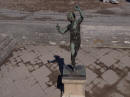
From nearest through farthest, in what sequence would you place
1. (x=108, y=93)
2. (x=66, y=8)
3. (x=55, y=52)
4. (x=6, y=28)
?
(x=108, y=93)
(x=55, y=52)
(x=6, y=28)
(x=66, y=8)

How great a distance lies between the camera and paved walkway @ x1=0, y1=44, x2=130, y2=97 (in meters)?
4.97

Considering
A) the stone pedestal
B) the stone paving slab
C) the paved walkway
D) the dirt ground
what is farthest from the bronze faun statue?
the dirt ground

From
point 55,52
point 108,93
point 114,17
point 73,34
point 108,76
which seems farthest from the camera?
point 114,17

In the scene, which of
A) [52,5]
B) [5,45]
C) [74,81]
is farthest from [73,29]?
[52,5]

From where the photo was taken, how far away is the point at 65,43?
7.60 meters

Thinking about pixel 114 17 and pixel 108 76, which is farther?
pixel 114 17

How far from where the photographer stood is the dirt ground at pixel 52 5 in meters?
10.9

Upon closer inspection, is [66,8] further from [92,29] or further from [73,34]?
[73,34]

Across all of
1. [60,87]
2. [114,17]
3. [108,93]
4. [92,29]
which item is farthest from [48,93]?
[114,17]

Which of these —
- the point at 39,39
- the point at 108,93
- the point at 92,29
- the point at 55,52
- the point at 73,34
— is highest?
the point at 73,34

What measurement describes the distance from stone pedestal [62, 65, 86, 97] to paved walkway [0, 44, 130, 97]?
2.27 ft

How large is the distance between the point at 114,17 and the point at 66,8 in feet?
12.6

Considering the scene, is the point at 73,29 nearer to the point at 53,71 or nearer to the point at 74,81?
the point at 74,81

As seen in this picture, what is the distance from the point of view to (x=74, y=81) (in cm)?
400
